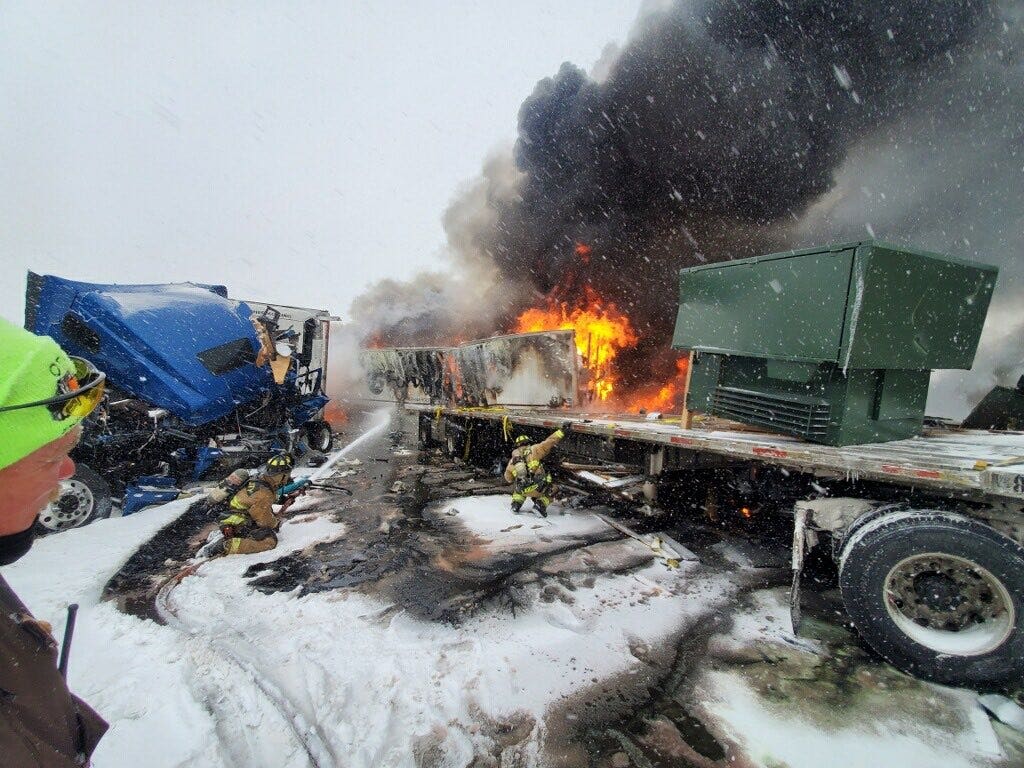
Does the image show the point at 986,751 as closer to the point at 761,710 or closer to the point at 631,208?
the point at 761,710

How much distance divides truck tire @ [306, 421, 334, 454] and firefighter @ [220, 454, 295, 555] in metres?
6.60

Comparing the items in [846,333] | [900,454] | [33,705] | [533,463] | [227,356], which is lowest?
[533,463]

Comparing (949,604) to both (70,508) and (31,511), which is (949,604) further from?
(70,508)

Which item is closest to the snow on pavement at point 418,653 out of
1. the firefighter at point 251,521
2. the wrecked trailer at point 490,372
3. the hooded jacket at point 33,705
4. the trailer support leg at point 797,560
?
the firefighter at point 251,521

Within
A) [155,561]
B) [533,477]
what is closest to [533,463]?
[533,477]

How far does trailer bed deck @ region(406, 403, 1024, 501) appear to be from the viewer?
9.44 ft

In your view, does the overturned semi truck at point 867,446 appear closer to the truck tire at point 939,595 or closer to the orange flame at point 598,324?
the truck tire at point 939,595

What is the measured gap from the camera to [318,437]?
450 inches

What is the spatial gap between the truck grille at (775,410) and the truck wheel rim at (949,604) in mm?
1325

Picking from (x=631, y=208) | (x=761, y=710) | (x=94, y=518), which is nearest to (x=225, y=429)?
(x=94, y=518)

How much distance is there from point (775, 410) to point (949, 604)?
6.38 ft

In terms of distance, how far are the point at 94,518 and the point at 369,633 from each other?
16.5ft

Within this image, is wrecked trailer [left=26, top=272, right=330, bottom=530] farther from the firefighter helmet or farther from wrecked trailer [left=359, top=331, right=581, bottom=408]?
wrecked trailer [left=359, top=331, right=581, bottom=408]

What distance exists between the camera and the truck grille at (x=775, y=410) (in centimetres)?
402
